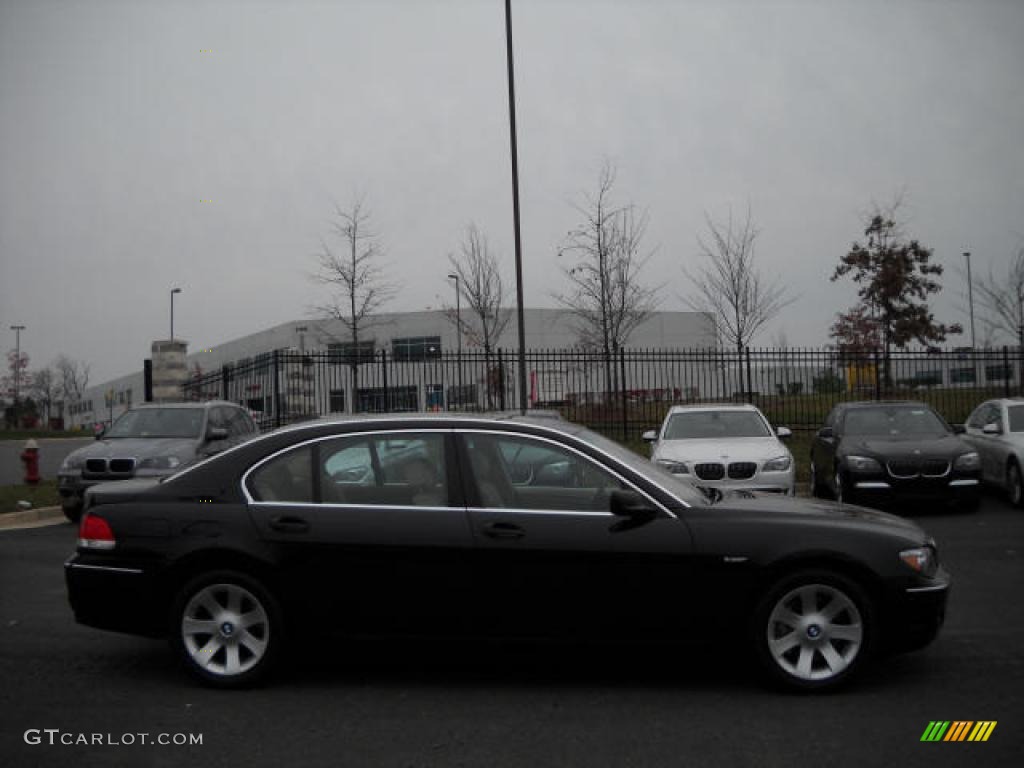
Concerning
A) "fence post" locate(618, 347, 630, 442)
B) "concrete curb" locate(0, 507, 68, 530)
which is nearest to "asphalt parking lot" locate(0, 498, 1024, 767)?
"concrete curb" locate(0, 507, 68, 530)

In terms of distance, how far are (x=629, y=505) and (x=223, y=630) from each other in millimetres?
2309

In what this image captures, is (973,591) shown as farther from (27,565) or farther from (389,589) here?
(27,565)

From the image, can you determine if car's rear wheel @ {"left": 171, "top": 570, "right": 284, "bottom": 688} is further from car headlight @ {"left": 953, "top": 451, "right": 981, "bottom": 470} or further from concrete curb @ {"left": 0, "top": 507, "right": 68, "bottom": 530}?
car headlight @ {"left": 953, "top": 451, "right": 981, "bottom": 470}

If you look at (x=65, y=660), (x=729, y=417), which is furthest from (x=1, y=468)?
(x=65, y=660)

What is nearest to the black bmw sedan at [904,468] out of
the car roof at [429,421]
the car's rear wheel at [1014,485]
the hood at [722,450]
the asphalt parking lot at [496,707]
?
the car's rear wheel at [1014,485]

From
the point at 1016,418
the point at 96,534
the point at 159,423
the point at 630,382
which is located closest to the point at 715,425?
the point at 1016,418

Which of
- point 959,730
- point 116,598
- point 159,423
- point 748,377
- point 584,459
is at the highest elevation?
point 748,377

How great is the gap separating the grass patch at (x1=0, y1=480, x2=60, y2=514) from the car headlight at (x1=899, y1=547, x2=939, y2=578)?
12847 millimetres

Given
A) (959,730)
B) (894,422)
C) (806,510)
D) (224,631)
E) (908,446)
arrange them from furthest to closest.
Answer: (894,422) < (908,446) < (806,510) < (224,631) < (959,730)

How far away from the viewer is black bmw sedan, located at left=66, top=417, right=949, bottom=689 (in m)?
5.21

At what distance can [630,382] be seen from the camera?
78.3ft

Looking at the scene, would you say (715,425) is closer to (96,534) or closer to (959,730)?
(959,730)

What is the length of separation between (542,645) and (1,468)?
22554mm

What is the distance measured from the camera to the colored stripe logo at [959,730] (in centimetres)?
454
